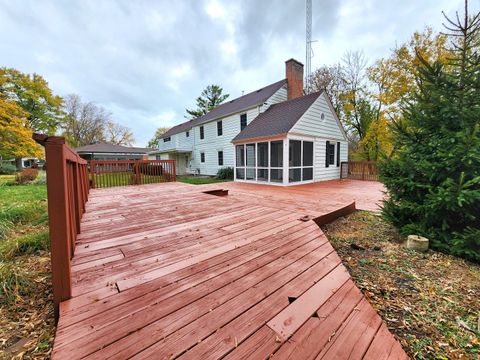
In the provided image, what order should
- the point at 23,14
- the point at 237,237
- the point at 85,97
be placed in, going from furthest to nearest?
the point at 85,97, the point at 23,14, the point at 237,237

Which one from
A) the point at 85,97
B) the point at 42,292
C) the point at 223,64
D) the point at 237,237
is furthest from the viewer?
the point at 85,97

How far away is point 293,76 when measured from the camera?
12273mm

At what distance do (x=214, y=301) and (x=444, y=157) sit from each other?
3.29m

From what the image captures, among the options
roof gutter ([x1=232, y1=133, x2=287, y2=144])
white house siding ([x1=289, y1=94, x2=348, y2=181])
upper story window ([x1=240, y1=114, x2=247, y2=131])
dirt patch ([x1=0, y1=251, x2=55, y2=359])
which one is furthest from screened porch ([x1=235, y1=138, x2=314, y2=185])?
dirt patch ([x1=0, y1=251, x2=55, y2=359])

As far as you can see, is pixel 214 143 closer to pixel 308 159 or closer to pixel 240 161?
pixel 240 161

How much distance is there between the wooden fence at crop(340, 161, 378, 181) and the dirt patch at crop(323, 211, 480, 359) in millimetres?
8567

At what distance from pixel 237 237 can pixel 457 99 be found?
3.35m

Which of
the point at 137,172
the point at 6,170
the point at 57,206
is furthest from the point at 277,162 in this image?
the point at 6,170

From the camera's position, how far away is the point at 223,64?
1511cm

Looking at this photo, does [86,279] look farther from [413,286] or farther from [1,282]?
[413,286]

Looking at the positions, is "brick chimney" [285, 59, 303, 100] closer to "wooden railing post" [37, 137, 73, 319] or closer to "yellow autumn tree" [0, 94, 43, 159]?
"wooden railing post" [37, 137, 73, 319]

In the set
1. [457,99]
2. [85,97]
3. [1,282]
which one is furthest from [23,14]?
[85,97]

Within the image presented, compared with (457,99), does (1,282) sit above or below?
below

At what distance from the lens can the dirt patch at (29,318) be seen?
1155 mm
